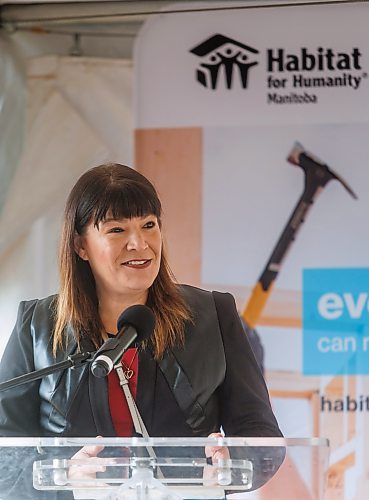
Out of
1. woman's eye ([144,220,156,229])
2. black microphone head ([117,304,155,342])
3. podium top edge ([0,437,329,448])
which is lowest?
podium top edge ([0,437,329,448])

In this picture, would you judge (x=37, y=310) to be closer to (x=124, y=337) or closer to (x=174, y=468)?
(x=124, y=337)

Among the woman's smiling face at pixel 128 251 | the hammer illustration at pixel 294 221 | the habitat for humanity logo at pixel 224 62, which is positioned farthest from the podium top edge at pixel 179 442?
the habitat for humanity logo at pixel 224 62

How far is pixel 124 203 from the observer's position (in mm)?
2176

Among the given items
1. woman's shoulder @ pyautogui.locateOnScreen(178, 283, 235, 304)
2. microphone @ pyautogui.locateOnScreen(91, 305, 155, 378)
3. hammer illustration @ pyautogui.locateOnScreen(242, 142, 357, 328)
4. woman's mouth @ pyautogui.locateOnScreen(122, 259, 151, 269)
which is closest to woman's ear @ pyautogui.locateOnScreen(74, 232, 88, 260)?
woman's mouth @ pyautogui.locateOnScreen(122, 259, 151, 269)

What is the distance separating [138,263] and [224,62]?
1702 mm

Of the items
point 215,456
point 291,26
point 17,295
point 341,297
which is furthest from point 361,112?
point 215,456

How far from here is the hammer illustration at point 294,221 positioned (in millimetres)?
3629

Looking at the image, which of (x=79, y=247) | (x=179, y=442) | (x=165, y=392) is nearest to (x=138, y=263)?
(x=79, y=247)

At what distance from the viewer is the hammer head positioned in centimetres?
365

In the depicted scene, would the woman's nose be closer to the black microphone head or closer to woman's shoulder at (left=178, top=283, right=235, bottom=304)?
woman's shoulder at (left=178, top=283, right=235, bottom=304)

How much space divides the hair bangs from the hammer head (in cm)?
155

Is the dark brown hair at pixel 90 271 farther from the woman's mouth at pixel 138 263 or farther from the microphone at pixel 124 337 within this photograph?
the microphone at pixel 124 337

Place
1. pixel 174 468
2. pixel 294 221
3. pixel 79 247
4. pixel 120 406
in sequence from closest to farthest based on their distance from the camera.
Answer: pixel 174 468 → pixel 120 406 → pixel 79 247 → pixel 294 221

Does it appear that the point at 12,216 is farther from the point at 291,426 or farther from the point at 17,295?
the point at 291,426
